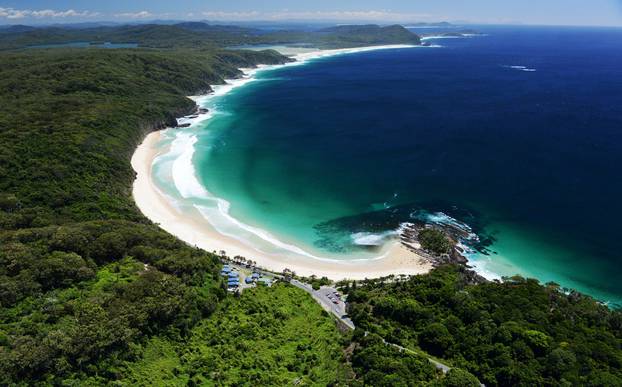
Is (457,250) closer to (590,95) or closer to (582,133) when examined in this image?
(582,133)

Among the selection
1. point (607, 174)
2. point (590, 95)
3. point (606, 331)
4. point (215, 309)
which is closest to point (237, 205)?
point (215, 309)

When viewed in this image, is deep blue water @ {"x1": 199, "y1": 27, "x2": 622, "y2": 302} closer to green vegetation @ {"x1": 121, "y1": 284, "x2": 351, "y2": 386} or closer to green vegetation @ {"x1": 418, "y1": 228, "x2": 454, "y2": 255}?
green vegetation @ {"x1": 418, "y1": 228, "x2": 454, "y2": 255}

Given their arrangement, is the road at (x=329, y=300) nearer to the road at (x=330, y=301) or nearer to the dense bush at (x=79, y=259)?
the road at (x=330, y=301)

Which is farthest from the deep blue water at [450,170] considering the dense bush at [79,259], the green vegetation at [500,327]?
the dense bush at [79,259]

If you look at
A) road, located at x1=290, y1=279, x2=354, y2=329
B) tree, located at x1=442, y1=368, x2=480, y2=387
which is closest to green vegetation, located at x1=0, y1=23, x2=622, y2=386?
tree, located at x1=442, y1=368, x2=480, y2=387

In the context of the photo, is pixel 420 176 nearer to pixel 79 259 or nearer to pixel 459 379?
pixel 459 379

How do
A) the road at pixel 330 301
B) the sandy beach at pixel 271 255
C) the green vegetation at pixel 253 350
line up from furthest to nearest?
1. the sandy beach at pixel 271 255
2. the road at pixel 330 301
3. the green vegetation at pixel 253 350
